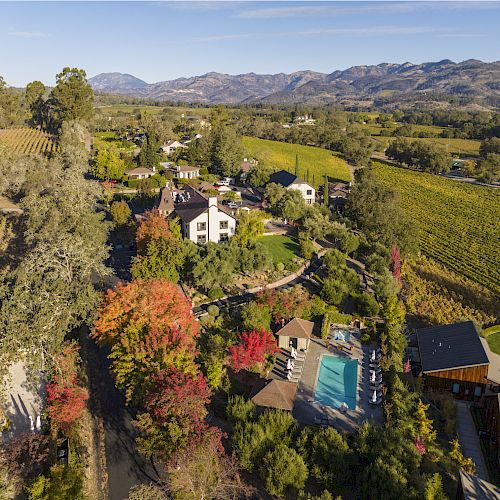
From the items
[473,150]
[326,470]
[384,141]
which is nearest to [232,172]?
[326,470]

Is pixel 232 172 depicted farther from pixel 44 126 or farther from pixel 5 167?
pixel 44 126

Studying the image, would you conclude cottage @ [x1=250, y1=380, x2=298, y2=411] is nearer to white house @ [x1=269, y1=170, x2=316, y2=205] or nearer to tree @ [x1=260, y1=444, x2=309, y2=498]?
tree @ [x1=260, y1=444, x2=309, y2=498]

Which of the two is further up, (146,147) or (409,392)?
(146,147)

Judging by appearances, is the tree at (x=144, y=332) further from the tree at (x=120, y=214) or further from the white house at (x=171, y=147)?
the white house at (x=171, y=147)

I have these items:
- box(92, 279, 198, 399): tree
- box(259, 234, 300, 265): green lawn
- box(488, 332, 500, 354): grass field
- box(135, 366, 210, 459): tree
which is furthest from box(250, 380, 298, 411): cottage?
box(259, 234, 300, 265): green lawn

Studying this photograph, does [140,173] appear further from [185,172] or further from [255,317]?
[255,317]

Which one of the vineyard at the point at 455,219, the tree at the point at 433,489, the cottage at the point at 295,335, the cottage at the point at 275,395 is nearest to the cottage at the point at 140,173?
the vineyard at the point at 455,219
